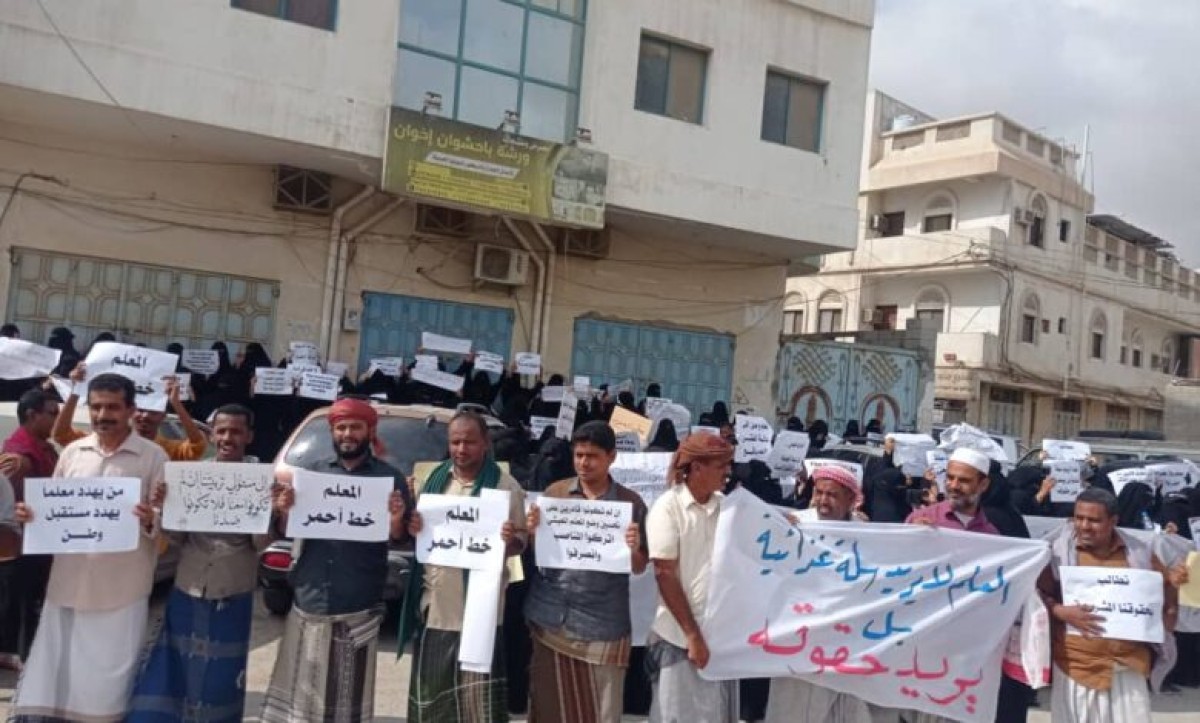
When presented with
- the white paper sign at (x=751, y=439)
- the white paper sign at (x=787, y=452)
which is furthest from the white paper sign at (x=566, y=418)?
the white paper sign at (x=787, y=452)

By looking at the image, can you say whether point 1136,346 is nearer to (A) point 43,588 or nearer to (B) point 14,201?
(B) point 14,201

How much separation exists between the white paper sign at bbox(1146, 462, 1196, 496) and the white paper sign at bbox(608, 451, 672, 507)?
15.7 ft

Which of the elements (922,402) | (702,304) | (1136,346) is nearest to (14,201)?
(702,304)

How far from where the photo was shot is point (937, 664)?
4371 millimetres

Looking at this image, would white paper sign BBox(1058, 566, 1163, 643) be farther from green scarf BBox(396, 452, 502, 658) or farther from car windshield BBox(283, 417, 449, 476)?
car windshield BBox(283, 417, 449, 476)

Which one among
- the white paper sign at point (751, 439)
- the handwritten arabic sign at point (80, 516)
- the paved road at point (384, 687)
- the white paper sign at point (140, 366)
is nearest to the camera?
the handwritten arabic sign at point (80, 516)

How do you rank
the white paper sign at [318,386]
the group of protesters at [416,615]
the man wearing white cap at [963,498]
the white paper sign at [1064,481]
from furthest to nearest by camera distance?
the white paper sign at [318,386], the white paper sign at [1064,481], the man wearing white cap at [963,498], the group of protesters at [416,615]

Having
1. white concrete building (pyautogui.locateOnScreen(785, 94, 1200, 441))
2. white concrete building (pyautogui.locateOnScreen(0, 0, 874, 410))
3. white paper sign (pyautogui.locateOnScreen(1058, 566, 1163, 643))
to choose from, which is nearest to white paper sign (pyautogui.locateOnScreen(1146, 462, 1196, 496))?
white paper sign (pyautogui.locateOnScreen(1058, 566, 1163, 643))

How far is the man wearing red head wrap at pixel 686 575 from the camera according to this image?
153 inches

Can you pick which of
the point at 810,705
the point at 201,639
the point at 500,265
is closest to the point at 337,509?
the point at 201,639

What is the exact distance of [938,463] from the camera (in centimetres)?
748

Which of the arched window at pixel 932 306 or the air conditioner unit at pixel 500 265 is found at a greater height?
the arched window at pixel 932 306

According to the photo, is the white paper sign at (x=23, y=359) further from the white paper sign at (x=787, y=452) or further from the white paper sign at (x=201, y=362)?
the white paper sign at (x=787, y=452)

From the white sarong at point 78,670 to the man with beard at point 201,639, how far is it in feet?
0.29
